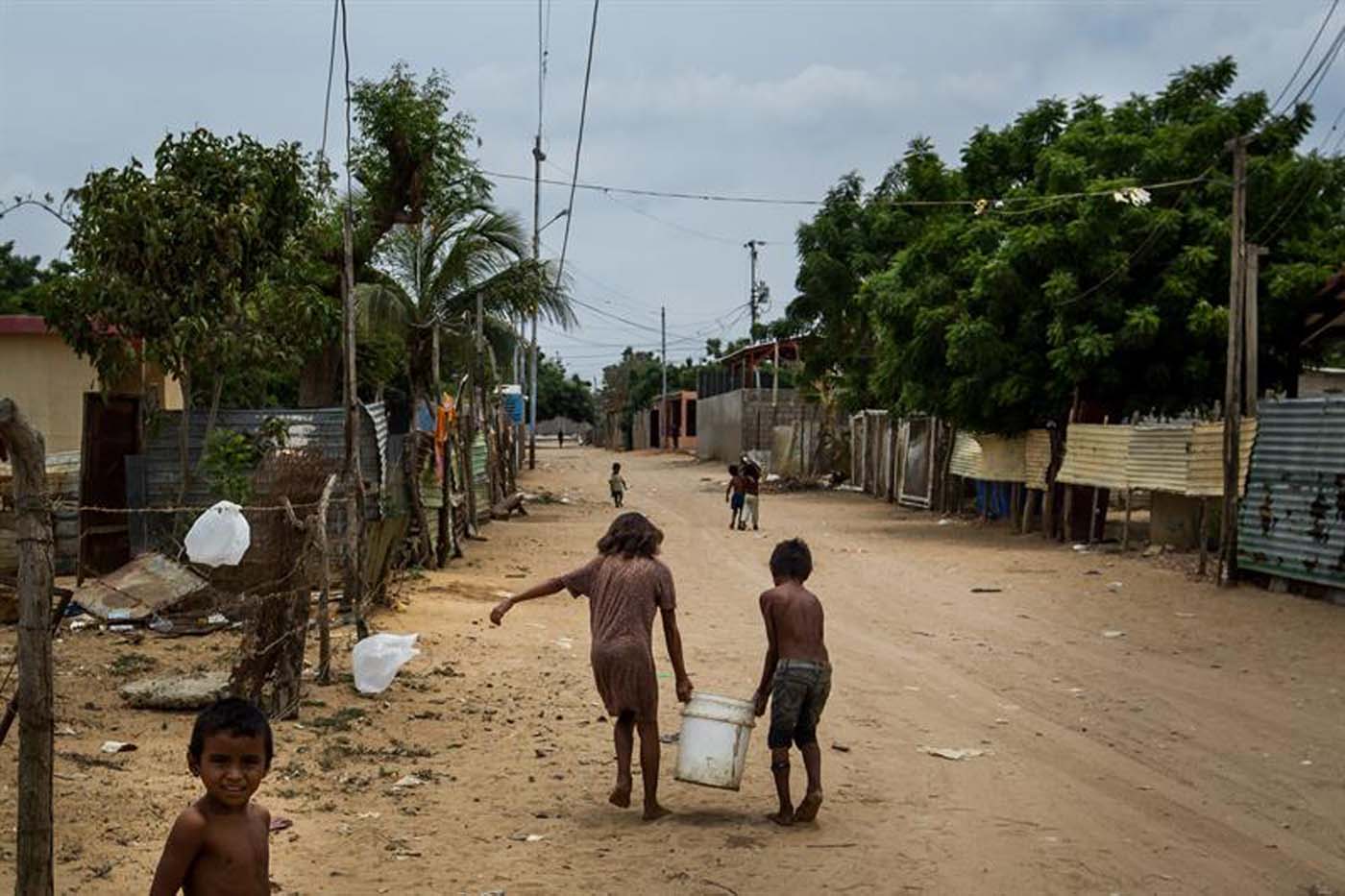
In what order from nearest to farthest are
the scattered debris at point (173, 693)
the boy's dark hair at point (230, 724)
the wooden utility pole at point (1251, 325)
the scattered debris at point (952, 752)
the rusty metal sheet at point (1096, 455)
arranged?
the boy's dark hair at point (230, 724)
the scattered debris at point (952, 752)
the scattered debris at point (173, 693)
the wooden utility pole at point (1251, 325)
the rusty metal sheet at point (1096, 455)

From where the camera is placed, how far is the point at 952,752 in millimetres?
8016

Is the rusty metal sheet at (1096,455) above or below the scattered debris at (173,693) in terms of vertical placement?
above

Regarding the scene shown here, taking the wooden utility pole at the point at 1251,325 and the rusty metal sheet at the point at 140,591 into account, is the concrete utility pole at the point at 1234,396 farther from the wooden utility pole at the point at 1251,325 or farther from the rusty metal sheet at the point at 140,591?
the rusty metal sheet at the point at 140,591

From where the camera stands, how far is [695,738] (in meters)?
6.48

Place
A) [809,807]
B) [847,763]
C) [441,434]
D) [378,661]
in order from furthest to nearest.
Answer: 1. [441,434]
2. [378,661]
3. [847,763]
4. [809,807]

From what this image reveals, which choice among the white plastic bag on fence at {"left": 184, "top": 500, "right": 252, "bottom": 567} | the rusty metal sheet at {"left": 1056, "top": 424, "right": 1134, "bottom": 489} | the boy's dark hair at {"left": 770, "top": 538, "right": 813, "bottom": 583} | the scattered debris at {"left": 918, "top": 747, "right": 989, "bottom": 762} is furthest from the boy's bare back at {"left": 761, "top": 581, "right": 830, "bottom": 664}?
the rusty metal sheet at {"left": 1056, "top": 424, "right": 1134, "bottom": 489}

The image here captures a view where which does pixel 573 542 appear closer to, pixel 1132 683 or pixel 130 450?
pixel 130 450

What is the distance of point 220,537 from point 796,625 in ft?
12.8

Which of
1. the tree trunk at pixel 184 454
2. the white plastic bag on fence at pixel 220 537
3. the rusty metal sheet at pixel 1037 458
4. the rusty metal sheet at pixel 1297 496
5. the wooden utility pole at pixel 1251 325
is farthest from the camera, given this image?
the rusty metal sheet at pixel 1037 458

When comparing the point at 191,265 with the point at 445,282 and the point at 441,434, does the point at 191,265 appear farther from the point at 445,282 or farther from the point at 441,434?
the point at 445,282

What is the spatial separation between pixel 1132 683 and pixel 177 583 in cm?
726

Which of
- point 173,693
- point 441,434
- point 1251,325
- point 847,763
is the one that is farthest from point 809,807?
point 441,434

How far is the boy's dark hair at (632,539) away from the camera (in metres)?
6.64

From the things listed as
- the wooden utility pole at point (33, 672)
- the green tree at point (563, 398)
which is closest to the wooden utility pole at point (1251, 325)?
the wooden utility pole at point (33, 672)
